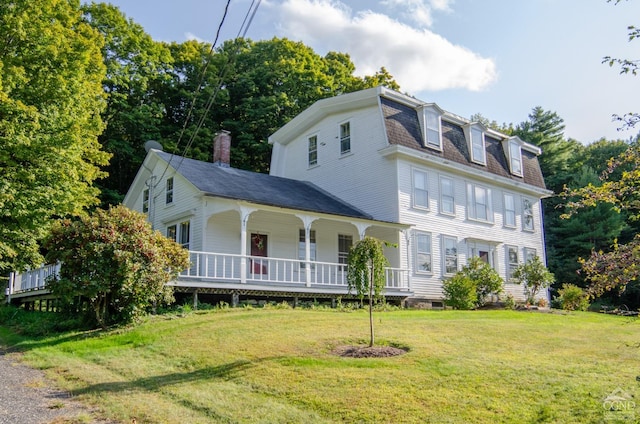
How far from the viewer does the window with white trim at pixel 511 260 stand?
2632 cm

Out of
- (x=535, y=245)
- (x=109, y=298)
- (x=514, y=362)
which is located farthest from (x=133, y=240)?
(x=535, y=245)

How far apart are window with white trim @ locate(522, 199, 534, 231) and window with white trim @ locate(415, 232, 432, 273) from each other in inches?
291

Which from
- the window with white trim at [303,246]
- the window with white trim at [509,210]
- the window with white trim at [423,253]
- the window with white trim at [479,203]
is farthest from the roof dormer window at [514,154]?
the window with white trim at [303,246]

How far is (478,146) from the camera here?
2589cm

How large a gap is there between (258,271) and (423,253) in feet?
→ 22.3

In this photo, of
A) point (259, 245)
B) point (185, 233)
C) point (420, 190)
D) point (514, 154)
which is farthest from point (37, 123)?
point (514, 154)

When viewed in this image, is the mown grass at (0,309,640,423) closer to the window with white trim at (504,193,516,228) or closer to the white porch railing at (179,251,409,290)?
the white porch railing at (179,251,409,290)

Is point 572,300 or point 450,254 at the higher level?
point 450,254

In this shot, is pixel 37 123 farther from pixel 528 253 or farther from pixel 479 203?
pixel 528 253

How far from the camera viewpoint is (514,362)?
9.39m

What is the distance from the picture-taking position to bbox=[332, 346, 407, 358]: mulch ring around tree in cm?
1012

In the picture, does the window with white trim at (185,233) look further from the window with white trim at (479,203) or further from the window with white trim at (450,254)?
the window with white trim at (479,203)

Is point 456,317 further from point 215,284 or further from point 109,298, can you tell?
point 109,298

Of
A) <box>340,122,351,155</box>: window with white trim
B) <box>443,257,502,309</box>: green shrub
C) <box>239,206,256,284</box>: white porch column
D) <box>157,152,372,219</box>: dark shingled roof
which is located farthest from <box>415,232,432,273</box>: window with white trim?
<box>239,206,256,284</box>: white porch column
